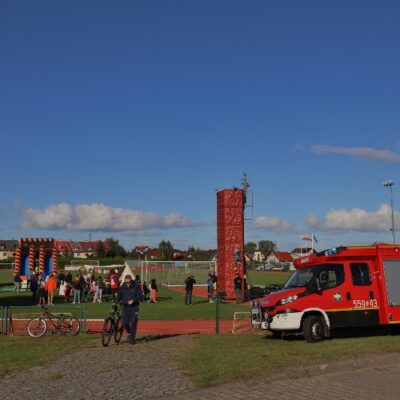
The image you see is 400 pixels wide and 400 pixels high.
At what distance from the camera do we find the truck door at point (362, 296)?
14336 millimetres

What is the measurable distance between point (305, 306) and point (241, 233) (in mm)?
19838

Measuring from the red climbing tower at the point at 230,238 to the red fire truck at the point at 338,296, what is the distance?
18.3 metres

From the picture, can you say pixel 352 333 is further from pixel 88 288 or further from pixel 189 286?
pixel 88 288

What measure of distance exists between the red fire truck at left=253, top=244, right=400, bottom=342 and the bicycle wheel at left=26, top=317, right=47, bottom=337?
5677 mm

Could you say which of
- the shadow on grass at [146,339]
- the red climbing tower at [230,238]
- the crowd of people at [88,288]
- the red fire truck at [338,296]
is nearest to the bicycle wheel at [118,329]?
the shadow on grass at [146,339]

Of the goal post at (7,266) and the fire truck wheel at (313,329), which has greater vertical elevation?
the goal post at (7,266)

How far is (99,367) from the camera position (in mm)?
10500

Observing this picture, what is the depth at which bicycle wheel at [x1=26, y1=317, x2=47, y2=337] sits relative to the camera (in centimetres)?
1564

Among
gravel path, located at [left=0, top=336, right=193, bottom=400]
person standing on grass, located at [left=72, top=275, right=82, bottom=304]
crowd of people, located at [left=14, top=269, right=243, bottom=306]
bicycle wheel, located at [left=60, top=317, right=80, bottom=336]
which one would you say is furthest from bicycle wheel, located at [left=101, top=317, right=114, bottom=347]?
person standing on grass, located at [left=72, top=275, right=82, bottom=304]

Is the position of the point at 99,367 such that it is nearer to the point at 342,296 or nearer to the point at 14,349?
the point at 14,349

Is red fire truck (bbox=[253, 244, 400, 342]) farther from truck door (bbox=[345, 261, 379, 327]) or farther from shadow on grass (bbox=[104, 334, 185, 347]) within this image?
shadow on grass (bbox=[104, 334, 185, 347])

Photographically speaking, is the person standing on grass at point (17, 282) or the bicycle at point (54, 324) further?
the person standing on grass at point (17, 282)

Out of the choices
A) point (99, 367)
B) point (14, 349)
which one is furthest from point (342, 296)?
point (14, 349)

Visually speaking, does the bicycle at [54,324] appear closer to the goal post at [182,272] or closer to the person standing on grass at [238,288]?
the person standing on grass at [238,288]
